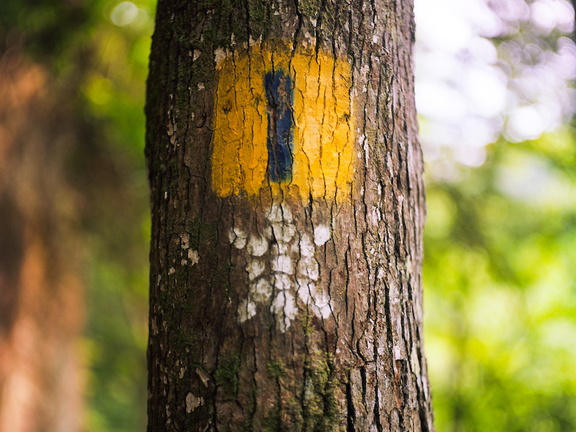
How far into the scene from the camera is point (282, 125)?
1.18 metres

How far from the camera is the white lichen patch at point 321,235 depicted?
1154 millimetres

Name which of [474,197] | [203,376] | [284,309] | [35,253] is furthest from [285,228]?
[35,253]

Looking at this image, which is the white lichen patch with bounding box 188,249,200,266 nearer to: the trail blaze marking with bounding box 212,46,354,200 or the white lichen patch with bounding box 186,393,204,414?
the trail blaze marking with bounding box 212,46,354,200

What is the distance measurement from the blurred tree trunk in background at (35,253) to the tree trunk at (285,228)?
4.18 metres

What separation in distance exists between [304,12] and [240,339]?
844mm

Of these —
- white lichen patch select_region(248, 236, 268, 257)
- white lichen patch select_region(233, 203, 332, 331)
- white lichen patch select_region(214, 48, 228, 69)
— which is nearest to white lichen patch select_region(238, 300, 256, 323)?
white lichen patch select_region(233, 203, 332, 331)

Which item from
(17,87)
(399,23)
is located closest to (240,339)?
(399,23)

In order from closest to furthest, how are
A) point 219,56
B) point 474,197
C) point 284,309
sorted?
point 284,309 → point 219,56 → point 474,197

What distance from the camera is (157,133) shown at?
4.51 ft

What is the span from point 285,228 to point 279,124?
26 centimetres

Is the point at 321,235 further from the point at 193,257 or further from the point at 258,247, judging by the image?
the point at 193,257

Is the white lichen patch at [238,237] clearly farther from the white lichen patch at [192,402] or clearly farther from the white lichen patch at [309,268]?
the white lichen patch at [192,402]

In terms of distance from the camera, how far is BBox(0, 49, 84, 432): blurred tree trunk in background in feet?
15.5

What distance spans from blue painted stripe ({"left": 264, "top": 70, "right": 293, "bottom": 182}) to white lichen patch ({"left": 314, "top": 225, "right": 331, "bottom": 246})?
5.7 inches
